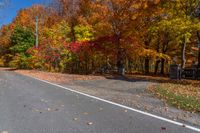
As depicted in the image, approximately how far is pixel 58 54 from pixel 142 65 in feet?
62.7

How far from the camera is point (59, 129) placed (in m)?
6.64

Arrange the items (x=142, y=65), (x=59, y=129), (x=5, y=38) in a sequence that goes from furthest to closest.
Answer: (x=5, y=38) → (x=142, y=65) → (x=59, y=129)

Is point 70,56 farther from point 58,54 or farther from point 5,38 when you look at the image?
point 5,38

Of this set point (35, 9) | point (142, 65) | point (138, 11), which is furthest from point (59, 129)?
point (35, 9)

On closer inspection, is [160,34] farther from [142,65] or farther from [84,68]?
[142,65]

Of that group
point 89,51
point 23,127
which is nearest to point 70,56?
point 89,51

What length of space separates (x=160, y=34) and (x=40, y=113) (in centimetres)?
2866

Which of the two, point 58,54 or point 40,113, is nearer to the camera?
point 40,113

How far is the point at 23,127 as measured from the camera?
6820mm

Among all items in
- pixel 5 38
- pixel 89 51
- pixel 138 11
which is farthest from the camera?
pixel 5 38

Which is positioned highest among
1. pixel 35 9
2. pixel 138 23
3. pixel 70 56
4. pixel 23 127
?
pixel 35 9

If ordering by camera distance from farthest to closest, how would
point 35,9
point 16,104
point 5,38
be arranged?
point 35,9, point 5,38, point 16,104

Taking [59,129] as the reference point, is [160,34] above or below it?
above

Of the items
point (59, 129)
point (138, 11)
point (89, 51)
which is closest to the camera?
point (59, 129)
